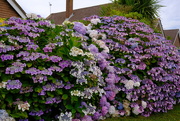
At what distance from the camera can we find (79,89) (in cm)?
375

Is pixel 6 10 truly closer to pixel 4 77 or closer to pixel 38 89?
pixel 4 77

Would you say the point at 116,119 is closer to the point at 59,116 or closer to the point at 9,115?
the point at 59,116

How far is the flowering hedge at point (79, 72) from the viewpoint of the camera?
132 inches

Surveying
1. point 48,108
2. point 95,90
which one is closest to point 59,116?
point 48,108

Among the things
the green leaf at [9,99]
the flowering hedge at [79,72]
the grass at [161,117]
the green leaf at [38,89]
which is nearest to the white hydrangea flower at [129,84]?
the flowering hedge at [79,72]

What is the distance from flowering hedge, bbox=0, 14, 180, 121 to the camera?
11.0 ft

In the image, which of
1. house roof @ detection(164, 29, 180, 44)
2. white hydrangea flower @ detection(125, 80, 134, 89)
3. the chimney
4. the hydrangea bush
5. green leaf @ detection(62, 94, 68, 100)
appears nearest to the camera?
green leaf @ detection(62, 94, 68, 100)

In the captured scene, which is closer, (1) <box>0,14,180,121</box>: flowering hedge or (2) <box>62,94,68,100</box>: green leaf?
(1) <box>0,14,180,121</box>: flowering hedge

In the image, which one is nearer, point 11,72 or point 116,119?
point 11,72

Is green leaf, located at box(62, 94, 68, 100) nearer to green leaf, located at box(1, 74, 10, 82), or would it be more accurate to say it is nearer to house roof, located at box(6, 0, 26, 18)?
green leaf, located at box(1, 74, 10, 82)

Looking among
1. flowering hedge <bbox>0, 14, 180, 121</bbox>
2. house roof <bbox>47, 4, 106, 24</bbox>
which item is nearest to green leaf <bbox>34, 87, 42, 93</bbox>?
flowering hedge <bbox>0, 14, 180, 121</bbox>

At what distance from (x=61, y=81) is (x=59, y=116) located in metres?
0.65

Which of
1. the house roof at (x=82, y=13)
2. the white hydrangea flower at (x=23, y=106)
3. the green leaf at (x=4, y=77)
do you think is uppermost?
Answer: the house roof at (x=82, y=13)

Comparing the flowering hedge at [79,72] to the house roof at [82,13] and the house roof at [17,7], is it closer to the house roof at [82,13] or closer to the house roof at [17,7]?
the house roof at [17,7]
